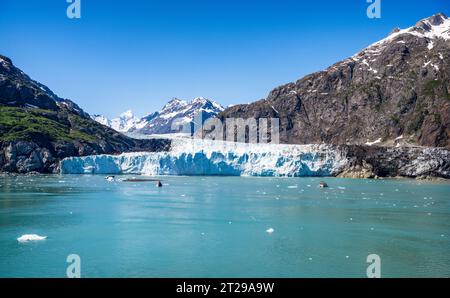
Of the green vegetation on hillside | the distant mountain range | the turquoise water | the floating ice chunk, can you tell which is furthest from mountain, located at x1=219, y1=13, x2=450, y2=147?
the floating ice chunk

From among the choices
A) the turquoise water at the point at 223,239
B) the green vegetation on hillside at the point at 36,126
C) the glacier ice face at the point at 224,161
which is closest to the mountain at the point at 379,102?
the glacier ice face at the point at 224,161

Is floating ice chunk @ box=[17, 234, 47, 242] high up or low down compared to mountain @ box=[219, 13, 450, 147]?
down

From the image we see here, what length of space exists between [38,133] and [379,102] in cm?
11912

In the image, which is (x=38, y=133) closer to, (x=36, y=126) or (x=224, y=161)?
(x=36, y=126)

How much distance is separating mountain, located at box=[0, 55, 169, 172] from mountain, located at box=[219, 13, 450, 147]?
6446cm

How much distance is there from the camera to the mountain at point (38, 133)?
382ft

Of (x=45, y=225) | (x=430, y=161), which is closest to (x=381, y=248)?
(x=45, y=225)

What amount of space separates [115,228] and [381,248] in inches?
605

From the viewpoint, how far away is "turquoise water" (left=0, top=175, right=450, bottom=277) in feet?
61.7

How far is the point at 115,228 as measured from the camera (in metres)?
28.5

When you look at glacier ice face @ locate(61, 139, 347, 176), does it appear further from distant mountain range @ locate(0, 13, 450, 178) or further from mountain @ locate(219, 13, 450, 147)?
mountain @ locate(219, 13, 450, 147)

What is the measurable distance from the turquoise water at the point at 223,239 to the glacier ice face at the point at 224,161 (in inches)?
2343

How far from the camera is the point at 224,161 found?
337ft
